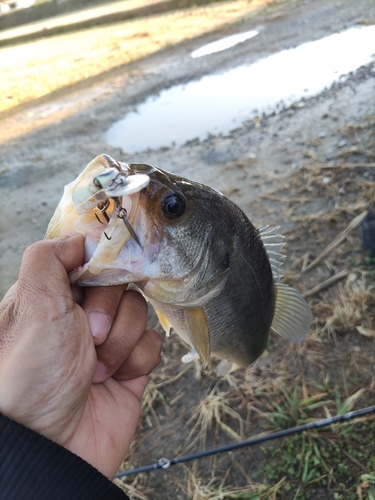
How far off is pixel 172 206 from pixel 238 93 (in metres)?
6.65

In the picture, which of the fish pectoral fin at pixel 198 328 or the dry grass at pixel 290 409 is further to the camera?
the dry grass at pixel 290 409

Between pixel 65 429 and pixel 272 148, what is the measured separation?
474 centimetres

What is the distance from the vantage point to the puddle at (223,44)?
981 centimetres

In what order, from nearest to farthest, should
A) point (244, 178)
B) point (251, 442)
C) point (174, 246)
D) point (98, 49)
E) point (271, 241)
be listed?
point (174, 246) < point (271, 241) < point (251, 442) < point (244, 178) < point (98, 49)

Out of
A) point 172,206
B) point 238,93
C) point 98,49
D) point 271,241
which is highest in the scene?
point 98,49

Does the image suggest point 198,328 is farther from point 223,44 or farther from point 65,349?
point 223,44

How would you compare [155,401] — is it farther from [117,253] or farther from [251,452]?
[117,253]

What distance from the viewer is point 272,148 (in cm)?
535

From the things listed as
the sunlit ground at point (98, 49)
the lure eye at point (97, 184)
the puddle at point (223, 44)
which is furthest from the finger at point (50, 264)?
the sunlit ground at point (98, 49)

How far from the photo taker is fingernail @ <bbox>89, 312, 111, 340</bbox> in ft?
4.37

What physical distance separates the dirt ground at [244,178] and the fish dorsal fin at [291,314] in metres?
0.84

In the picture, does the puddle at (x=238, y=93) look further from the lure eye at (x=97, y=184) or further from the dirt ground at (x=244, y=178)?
the lure eye at (x=97, y=184)

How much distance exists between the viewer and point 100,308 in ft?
4.44

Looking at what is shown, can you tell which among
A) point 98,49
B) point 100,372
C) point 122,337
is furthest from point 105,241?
point 98,49
